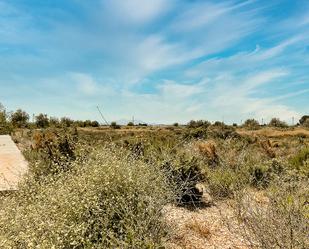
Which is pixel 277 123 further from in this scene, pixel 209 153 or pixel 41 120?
pixel 209 153

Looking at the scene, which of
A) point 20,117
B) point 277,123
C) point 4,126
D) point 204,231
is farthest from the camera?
point 277,123

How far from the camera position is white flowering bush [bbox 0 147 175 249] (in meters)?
5.57

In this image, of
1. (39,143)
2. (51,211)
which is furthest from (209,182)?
(39,143)

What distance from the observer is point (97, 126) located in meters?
58.6

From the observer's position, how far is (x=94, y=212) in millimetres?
6223

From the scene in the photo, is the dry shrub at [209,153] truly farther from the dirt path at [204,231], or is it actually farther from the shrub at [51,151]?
the dirt path at [204,231]

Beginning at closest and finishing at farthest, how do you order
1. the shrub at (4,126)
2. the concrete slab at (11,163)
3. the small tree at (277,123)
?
the concrete slab at (11,163) → the shrub at (4,126) → the small tree at (277,123)

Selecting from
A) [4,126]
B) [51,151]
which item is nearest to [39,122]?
[4,126]

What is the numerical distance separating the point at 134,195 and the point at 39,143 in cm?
849

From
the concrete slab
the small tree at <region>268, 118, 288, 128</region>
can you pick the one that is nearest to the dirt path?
the concrete slab

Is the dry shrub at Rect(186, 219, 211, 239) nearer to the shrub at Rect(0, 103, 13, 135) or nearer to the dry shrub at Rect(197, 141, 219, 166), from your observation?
the dry shrub at Rect(197, 141, 219, 166)

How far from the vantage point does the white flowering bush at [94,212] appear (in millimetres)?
5570

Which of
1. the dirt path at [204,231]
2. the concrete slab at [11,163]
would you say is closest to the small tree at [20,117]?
the concrete slab at [11,163]

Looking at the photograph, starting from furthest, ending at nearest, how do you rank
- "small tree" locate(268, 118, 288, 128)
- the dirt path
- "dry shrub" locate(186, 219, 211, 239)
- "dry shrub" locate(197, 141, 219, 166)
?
"small tree" locate(268, 118, 288, 128), "dry shrub" locate(197, 141, 219, 166), "dry shrub" locate(186, 219, 211, 239), the dirt path
